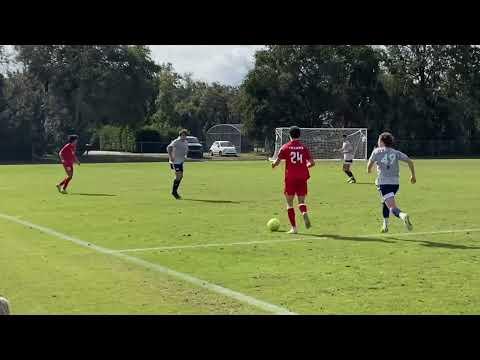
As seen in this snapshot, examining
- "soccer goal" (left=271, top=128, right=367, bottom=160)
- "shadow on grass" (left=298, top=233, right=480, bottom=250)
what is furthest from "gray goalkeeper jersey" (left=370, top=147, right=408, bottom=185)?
"soccer goal" (left=271, top=128, right=367, bottom=160)

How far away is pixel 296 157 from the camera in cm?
1344

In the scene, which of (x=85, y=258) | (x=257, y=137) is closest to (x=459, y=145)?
(x=257, y=137)

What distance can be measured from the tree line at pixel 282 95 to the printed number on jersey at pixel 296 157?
5491cm

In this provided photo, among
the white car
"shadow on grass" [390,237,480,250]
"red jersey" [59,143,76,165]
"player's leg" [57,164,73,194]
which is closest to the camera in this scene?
"shadow on grass" [390,237,480,250]

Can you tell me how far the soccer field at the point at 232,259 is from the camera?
283 inches

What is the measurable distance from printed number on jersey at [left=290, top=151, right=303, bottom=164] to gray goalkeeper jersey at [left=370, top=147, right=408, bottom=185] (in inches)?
55.3

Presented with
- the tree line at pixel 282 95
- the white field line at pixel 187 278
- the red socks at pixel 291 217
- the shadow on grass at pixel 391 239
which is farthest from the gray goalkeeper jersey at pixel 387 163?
the tree line at pixel 282 95

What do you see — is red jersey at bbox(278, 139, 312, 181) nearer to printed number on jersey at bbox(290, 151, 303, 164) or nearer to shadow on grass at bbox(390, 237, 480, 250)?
printed number on jersey at bbox(290, 151, 303, 164)

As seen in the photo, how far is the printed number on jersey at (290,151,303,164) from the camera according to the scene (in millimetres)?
13427

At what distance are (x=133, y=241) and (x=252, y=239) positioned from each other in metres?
2.11

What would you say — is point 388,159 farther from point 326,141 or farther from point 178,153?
point 326,141

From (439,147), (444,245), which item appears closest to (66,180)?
(444,245)

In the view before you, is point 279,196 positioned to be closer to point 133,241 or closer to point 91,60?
point 133,241

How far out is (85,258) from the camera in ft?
33.5
